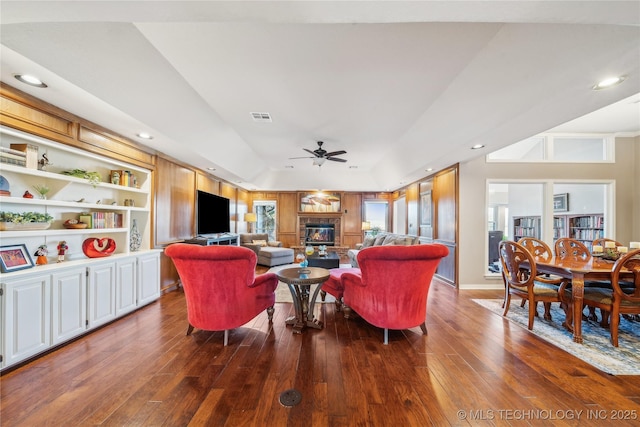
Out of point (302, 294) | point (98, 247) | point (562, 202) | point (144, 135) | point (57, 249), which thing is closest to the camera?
point (57, 249)

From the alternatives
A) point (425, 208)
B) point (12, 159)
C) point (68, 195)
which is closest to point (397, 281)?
point (12, 159)

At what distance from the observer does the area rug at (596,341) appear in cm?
224

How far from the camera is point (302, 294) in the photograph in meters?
3.01

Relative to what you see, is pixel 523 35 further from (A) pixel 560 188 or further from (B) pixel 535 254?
(A) pixel 560 188

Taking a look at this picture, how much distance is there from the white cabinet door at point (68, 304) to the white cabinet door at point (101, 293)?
0.07 m

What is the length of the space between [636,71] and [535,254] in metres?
2.65

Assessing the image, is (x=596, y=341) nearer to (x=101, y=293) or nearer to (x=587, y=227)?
(x=587, y=227)

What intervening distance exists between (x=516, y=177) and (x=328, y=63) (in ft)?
15.5

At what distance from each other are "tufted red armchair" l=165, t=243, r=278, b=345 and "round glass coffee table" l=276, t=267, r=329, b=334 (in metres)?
0.43

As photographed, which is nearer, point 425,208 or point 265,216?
point 425,208

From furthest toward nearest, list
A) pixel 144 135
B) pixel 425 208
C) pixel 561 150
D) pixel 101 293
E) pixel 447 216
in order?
pixel 425 208, pixel 447 216, pixel 561 150, pixel 144 135, pixel 101 293

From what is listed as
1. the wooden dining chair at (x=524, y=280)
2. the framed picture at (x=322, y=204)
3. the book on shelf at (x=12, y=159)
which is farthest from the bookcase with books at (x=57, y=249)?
the framed picture at (x=322, y=204)

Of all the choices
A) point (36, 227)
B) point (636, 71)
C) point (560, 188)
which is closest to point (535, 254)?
point (636, 71)

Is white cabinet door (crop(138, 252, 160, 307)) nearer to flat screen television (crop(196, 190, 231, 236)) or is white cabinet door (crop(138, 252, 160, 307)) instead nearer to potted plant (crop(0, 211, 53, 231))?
potted plant (crop(0, 211, 53, 231))
